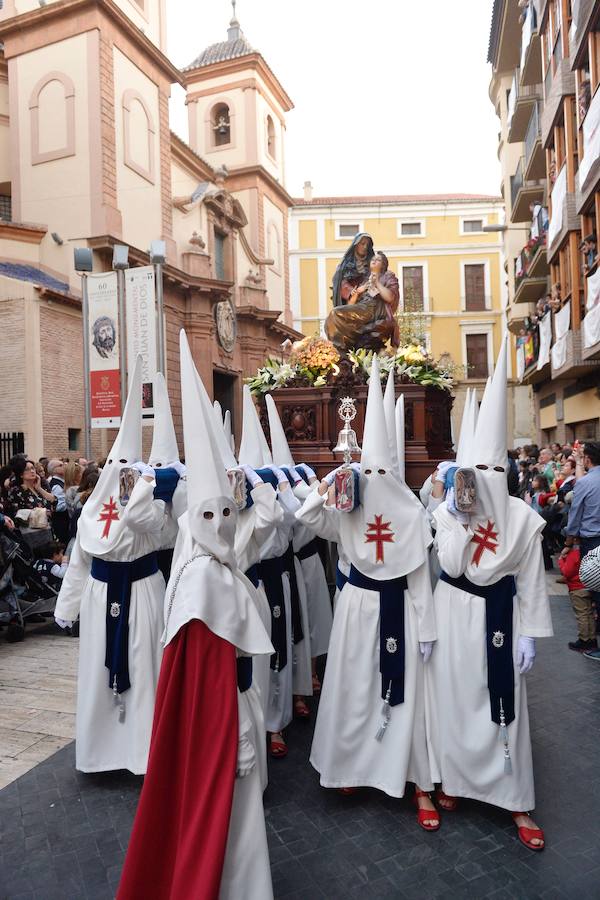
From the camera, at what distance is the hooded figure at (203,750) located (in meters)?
2.56

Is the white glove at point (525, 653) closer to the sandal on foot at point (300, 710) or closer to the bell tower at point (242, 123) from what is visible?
the sandal on foot at point (300, 710)

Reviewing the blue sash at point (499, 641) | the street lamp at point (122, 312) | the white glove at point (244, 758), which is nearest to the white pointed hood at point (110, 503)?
the white glove at point (244, 758)

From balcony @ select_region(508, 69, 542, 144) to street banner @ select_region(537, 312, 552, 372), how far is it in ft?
26.4

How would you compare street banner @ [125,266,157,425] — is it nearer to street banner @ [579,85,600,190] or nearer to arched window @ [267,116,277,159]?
street banner @ [579,85,600,190]

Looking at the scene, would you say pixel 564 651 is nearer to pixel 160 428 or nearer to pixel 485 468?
pixel 485 468

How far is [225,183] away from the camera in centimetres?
2741

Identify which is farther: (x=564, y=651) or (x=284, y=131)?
(x=284, y=131)

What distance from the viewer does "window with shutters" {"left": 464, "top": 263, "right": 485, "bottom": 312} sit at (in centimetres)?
3666

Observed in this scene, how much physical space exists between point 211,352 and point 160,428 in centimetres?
1739

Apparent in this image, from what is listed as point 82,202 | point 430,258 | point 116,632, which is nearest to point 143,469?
point 116,632

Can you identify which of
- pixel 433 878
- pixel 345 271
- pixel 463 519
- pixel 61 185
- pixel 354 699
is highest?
pixel 61 185

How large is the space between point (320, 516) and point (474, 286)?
35.4m

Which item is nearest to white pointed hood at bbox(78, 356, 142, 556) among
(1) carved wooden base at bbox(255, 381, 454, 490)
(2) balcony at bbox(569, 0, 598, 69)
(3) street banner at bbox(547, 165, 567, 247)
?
(1) carved wooden base at bbox(255, 381, 454, 490)

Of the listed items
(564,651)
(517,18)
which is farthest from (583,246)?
(517,18)
